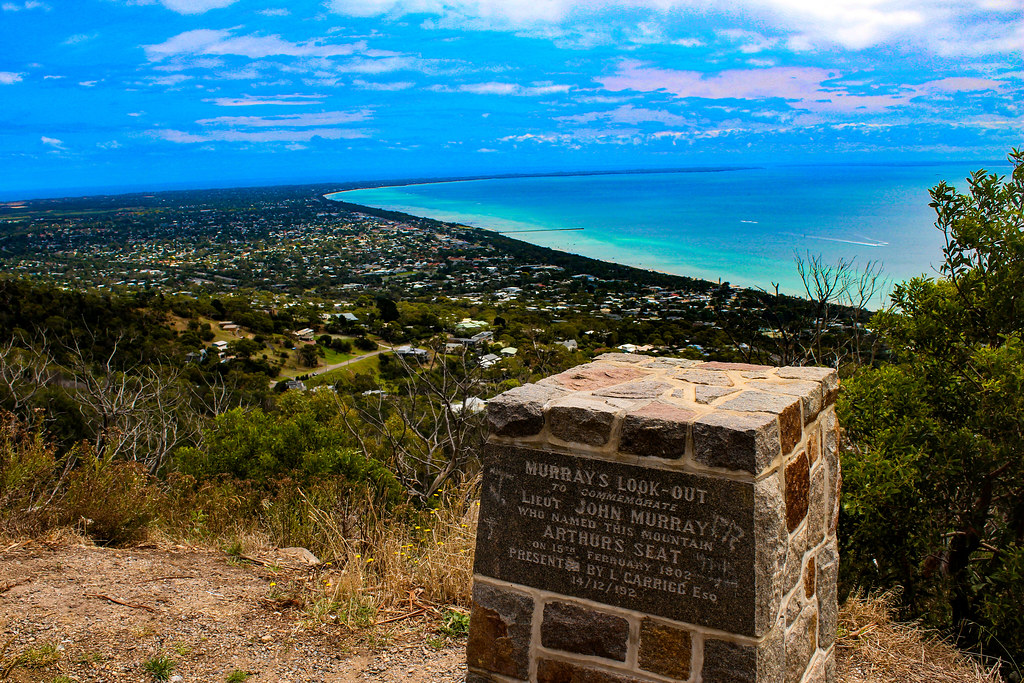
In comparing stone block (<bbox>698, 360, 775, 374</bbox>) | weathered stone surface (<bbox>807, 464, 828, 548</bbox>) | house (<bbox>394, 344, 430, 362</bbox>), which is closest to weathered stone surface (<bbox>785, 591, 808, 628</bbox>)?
weathered stone surface (<bbox>807, 464, 828, 548</bbox>)

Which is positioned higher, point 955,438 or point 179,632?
point 955,438

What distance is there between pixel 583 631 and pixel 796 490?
1.05 m

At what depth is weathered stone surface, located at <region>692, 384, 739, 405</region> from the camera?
3.04m

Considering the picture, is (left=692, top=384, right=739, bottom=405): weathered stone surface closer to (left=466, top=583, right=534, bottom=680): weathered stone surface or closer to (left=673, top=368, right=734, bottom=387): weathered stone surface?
(left=673, top=368, right=734, bottom=387): weathered stone surface

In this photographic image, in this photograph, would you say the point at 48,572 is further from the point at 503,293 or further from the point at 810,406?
the point at 503,293

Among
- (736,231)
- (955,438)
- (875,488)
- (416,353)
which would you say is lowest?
(416,353)

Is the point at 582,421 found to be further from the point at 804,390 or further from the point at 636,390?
the point at 804,390

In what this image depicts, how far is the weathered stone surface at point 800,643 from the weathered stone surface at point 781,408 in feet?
2.55

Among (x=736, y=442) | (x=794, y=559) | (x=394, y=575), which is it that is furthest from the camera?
(x=394, y=575)

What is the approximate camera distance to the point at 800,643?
302 centimetres

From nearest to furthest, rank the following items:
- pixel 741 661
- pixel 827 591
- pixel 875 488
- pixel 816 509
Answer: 1. pixel 741 661
2. pixel 816 509
3. pixel 827 591
4. pixel 875 488

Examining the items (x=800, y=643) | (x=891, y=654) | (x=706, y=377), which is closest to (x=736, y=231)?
(x=891, y=654)

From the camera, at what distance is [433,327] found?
25797 mm

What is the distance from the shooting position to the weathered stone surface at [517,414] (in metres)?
2.92
